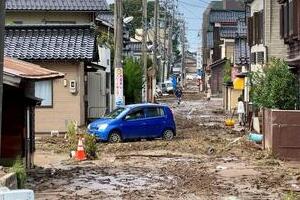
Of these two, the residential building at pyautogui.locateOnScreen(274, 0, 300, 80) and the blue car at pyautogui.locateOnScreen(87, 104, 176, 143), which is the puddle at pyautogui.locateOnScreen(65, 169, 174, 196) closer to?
the blue car at pyautogui.locateOnScreen(87, 104, 176, 143)

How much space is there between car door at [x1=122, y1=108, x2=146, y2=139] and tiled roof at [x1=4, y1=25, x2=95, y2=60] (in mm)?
3883

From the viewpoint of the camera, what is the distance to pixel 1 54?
1105cm

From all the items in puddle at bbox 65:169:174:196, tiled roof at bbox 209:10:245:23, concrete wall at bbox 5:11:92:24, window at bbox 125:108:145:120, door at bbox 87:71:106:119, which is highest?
tiled roof at bbox 209:10:245:23

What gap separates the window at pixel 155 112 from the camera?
29186mm

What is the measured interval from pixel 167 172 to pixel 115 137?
1008 cm

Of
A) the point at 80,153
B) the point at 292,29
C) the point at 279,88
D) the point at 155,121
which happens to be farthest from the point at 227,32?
the point at 80,153

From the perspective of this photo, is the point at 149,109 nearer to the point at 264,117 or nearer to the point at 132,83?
the point at 264,117

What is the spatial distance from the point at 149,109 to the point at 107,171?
34.8ft

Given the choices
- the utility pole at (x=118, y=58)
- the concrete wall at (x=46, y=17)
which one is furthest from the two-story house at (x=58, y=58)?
the concrete wall at (x=46, y=17)

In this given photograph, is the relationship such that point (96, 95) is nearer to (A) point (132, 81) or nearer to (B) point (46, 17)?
(B) point (46, 17)

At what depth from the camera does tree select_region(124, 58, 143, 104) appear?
44125 millimetres

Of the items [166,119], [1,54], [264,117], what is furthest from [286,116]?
[1,54]

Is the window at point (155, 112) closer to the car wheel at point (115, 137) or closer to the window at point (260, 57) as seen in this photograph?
the car wheel at point (115, 137)

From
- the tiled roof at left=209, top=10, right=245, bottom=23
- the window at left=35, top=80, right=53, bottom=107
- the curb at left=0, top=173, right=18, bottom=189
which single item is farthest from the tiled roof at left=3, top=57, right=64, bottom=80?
the tiled roof at left=209, top=10, right=245, bottom=23
